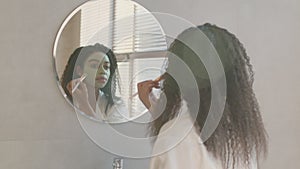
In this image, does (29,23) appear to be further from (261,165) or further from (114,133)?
(261,165)

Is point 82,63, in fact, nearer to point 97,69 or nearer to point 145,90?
point 97,69

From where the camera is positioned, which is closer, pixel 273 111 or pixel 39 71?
pixel 39 71

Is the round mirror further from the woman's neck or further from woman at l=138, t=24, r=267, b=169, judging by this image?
woman at l=138, t=24, r=267, b=169

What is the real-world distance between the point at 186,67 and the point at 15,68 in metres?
0.59

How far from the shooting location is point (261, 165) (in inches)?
68.9

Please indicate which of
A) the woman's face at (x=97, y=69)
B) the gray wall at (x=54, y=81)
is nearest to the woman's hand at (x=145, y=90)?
the woman's face at (x=97, y=69)

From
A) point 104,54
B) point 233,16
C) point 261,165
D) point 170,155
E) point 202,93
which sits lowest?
point 261,165

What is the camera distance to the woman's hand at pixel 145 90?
1541 millimetres

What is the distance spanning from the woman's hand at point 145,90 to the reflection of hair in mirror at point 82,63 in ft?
0.33

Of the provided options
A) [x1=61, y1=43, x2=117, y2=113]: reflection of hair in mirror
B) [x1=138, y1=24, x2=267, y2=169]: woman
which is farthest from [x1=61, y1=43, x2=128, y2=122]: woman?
[x1=138, y1=24, x2=267, y2=169]: woman

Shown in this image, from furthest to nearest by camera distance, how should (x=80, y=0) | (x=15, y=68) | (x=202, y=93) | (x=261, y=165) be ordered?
(x=261, y=165) → (x=80, y=0) → (x=15, y=68) → (x=202, y=93)

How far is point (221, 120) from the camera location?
1198 mm

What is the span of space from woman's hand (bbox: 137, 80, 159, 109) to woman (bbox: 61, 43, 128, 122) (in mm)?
85

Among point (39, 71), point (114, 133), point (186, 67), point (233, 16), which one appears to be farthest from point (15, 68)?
point (233, 16)
